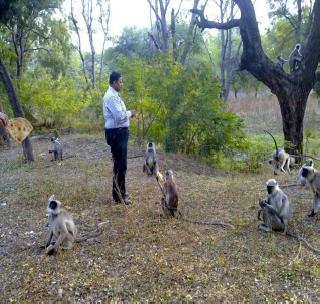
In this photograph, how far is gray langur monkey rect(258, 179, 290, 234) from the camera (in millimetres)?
5625

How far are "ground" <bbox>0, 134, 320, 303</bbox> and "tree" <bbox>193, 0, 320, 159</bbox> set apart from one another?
3.28 meters

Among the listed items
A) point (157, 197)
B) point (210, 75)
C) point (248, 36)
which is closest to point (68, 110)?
point (210, 75)

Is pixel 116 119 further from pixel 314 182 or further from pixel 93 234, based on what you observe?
pixel 314 182

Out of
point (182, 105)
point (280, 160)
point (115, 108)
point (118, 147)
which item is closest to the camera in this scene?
point (115, 108)

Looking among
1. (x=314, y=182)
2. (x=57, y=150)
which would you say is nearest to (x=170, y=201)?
(x=314, y=182)

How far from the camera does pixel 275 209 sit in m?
5.61

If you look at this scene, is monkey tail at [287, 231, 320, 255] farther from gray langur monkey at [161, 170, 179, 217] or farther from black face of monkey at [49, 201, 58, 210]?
black face of monkey at [49, 201, 58, 210]

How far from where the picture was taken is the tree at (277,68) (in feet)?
35.6

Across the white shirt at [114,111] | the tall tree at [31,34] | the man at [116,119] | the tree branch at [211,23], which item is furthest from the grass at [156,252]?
the tall tree at [31,34]

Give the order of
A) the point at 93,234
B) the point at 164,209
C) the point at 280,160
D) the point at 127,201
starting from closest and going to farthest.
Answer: the point at 93,234, the point at 164,209, the point at 127,201, the point at 280,160

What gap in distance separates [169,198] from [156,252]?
47.3 inches

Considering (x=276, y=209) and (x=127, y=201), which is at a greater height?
(x=276, y=209)

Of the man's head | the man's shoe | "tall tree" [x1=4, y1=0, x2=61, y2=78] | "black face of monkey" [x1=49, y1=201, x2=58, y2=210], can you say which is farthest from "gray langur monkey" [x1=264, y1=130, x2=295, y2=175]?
"tall tree" [x1=4, y1=0, x2=61, y2=78]

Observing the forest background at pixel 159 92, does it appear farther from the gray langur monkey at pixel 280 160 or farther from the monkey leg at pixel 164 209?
the monkey leg at pixel 164 209
